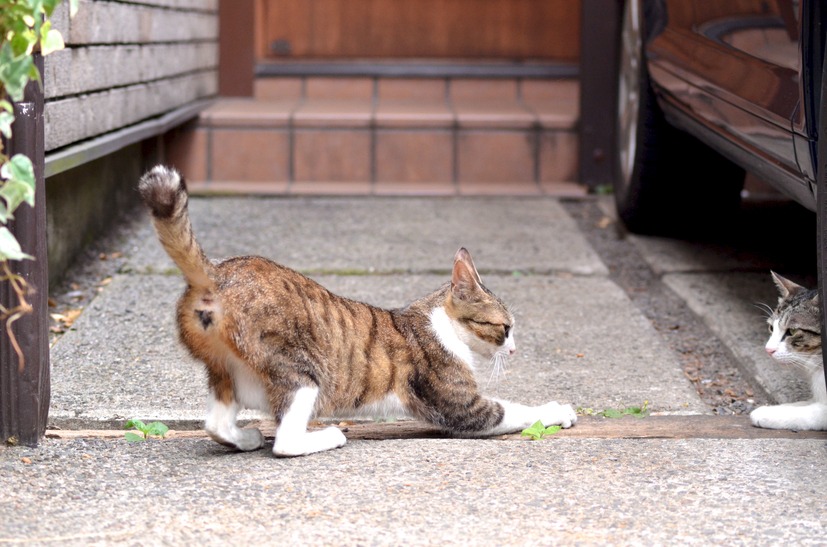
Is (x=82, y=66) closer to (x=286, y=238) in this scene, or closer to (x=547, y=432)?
(x=286, y=238)

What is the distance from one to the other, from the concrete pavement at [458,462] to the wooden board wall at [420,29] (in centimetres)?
371

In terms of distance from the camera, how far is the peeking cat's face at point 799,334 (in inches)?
129

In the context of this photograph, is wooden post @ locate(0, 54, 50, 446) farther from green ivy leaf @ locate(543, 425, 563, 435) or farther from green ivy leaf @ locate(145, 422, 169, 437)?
green ivy leaf @ locate(543, 425, 563, 435)

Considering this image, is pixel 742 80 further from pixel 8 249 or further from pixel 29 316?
pixel 8 249

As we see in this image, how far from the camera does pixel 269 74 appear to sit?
7.95m

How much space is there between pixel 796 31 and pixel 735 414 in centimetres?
115

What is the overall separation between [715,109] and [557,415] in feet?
5.17

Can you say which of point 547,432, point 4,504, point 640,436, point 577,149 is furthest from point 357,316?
point 577,149

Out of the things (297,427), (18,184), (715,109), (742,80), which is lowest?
A: (297,427)

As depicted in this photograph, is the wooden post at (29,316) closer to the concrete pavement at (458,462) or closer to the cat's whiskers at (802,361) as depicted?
the concrete pavement at (458,462)

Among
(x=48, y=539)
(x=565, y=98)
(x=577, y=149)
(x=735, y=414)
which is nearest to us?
(x=48, y=539)

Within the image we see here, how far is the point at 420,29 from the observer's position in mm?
8156

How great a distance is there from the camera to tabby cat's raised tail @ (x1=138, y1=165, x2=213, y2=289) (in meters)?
2.58

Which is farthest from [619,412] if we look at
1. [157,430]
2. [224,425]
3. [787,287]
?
[157,430]
